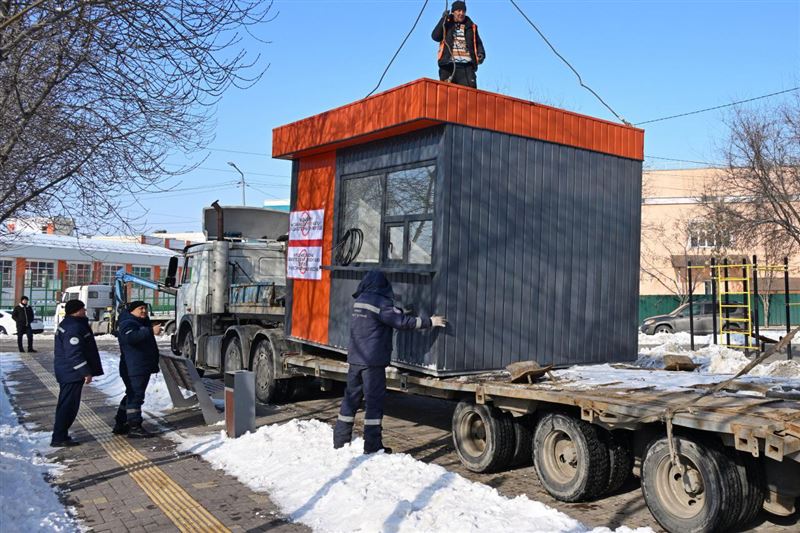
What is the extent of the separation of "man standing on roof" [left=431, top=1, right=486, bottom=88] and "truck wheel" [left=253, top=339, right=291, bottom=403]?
200 inches

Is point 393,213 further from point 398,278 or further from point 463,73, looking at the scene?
point 463,73

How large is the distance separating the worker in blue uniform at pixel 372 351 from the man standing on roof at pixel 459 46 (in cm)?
289

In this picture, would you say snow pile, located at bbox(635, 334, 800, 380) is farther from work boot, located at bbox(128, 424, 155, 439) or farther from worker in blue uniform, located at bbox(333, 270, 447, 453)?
work boot, located at bbox(128, 424, 155, 439)

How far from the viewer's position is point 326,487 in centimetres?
603

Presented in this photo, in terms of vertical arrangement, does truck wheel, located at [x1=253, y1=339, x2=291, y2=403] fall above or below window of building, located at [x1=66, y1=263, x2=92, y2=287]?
below

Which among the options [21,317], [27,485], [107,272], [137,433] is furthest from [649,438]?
[107,272]

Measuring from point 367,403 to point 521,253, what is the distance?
2.36 m

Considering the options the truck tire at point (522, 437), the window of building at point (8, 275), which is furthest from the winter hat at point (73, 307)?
the window of building at point (8, 275)

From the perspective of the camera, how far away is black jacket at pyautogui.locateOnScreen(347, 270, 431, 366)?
7102 millimetres

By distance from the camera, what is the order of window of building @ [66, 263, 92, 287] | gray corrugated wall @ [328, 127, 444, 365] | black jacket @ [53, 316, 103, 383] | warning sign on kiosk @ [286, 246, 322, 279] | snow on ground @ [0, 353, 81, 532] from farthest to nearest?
window of building @ [66, 263, 92, 287] → warning sign on kiosk @ [286, 246, 322, 279] → black jacket @ [53, 316, 103, 383] → gray corrugated wall @ [328, 127, 444, 365] → snow on ground @ [0, 353, 81, 532]

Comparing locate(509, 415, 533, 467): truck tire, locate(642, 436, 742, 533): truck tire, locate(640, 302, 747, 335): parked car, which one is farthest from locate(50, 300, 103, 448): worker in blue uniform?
locate(640, 302, 747, 335): parked car

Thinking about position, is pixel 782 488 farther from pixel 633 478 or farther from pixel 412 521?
pixel 412 521

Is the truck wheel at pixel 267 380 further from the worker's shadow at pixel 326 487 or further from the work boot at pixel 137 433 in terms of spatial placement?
the worker's shadow at pixel 326 487

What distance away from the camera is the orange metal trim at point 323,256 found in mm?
9500
